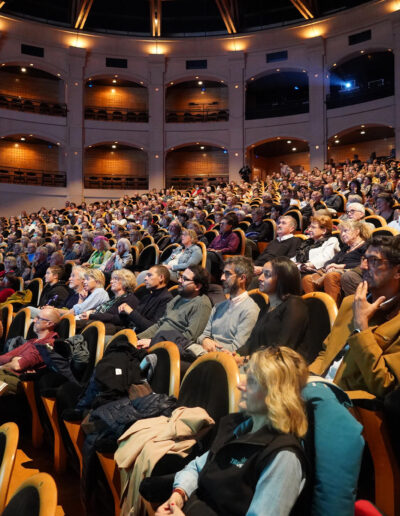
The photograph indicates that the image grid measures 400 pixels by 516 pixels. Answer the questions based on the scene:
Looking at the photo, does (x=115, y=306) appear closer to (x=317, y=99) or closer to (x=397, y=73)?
(x=397, y=73)

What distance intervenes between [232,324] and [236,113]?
16325 mm

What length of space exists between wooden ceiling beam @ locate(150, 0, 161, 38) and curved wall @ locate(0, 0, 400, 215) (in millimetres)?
369

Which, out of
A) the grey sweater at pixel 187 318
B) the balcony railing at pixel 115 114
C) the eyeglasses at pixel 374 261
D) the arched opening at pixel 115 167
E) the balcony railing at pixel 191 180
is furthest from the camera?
the balcony railing at pixel 191 180

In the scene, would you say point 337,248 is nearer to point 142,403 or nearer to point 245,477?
point 142,403

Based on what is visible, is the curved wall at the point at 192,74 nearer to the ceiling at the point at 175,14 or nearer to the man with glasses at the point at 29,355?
the ceiling at the point at 175,14

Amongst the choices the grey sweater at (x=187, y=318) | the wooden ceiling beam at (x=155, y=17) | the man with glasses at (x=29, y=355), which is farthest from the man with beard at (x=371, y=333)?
the wooden ceiling beam at (x=155, y=17)

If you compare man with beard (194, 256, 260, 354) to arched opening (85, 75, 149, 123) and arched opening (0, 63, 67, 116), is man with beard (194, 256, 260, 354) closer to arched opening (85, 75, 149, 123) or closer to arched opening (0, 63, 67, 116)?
arched opening (0, 63, 67, 116)

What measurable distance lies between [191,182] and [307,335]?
17.3 metres

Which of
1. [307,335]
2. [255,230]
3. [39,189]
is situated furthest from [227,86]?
[307,335]

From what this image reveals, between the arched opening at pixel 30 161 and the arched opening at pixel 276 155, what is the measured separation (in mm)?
7309

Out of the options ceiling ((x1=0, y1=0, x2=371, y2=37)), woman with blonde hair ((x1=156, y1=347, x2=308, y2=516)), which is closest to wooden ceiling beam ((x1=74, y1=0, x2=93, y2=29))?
ceiling ((x1=0, y1=0, x2=371, y2=37))

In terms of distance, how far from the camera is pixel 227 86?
62.2 feet

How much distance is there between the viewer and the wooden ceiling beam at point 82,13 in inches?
664

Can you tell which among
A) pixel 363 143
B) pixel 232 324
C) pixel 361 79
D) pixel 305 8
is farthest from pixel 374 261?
pixel 363 143
